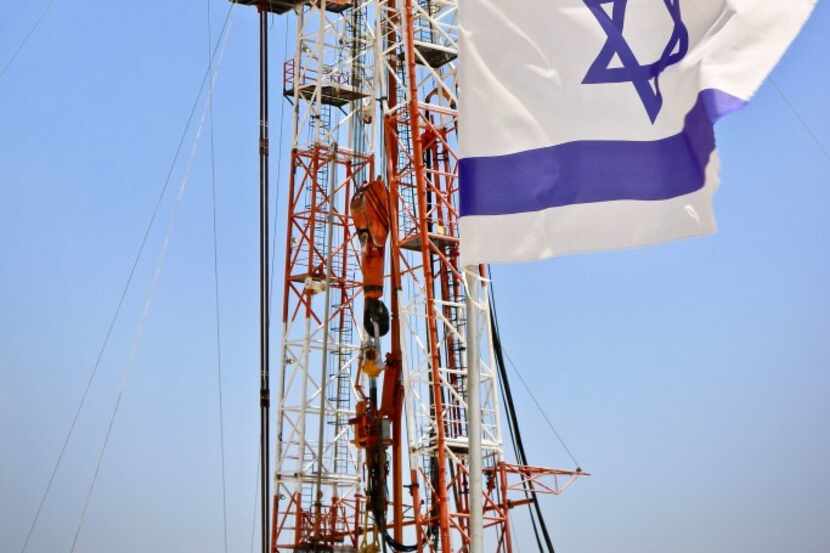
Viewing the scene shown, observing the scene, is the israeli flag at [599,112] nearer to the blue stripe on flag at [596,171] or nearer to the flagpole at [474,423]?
the blue stripe on flag at [596,171]

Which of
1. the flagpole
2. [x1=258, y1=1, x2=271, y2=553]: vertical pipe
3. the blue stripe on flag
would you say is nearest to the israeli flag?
the blue stripe on flag

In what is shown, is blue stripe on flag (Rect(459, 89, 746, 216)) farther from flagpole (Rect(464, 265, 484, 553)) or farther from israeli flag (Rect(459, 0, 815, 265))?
flagpole (Rect(464, 265, 484, 553))

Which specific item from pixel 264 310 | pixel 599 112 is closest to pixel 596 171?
pixel 599 112

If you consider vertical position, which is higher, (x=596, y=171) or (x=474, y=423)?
(x=596, y=171)

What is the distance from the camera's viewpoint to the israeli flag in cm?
861

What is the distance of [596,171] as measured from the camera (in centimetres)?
896

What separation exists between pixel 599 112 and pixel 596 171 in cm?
47

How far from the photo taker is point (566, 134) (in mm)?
9133

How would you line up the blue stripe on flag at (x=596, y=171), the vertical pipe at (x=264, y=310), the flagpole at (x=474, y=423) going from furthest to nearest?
1. the vertical pipe at (x=264, y=310)
2. the flagpole at (x=474, y=423)
3. the blue stripe on flag at (x=596, y=171)

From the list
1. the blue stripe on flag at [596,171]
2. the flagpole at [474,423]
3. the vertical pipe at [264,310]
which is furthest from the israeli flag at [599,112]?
the vertical pipe at [264,310]

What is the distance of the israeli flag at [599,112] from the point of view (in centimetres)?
861

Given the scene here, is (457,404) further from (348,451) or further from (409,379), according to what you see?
(348,451)

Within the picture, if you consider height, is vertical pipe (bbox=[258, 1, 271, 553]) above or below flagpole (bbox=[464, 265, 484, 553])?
above

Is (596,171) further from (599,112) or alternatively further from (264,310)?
(264,310)
